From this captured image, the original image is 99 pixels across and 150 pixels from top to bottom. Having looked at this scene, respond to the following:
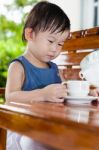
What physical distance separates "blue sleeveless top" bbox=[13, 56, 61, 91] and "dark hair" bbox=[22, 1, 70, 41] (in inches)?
5.9

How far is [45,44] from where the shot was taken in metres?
1.33

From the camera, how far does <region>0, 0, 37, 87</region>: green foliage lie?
20.6ft

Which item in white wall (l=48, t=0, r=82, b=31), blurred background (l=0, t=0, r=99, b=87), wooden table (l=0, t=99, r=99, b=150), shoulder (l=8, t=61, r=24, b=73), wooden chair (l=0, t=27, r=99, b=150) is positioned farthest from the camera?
blurred background (l=0, t=0, r=99, b=87)

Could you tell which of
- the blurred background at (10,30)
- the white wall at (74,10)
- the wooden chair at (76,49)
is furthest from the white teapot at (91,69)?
the blurred background at (10,30)

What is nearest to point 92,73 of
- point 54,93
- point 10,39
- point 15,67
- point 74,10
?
point 54,93

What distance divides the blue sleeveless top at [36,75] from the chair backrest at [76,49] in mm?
492

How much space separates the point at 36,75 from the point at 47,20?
0.23 metres

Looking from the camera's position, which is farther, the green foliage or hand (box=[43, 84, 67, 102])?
the green foliage

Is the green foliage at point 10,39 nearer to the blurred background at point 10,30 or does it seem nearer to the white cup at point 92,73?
the blurred background at point 10,30

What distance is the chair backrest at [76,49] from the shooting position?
1884 mm

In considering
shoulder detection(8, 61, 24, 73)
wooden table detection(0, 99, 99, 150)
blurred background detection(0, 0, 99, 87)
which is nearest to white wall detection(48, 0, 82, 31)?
shoulder detection(8, 61, 24, 73)

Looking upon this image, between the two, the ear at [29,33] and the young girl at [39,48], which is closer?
the young girl at [39,48]

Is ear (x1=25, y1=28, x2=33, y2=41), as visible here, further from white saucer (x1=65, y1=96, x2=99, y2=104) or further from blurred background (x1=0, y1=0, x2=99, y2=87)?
blurred background (x1=0, y1=0, x2=99, y2=87)

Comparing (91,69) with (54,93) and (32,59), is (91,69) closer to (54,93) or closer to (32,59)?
(54,93)
